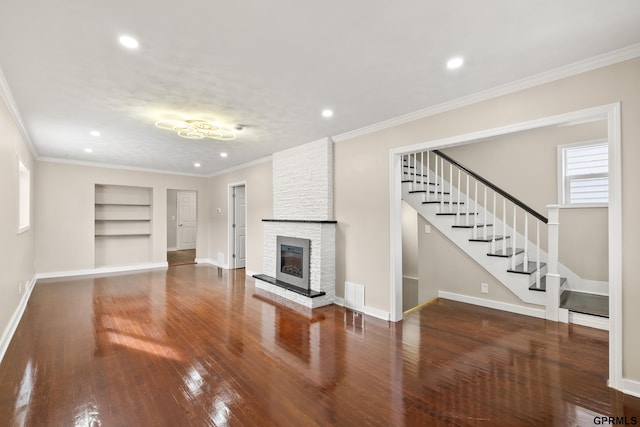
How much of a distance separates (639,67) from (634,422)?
2593 millimetres

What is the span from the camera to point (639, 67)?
2248 millimetres

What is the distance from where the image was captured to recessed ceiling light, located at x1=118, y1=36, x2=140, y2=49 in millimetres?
2072

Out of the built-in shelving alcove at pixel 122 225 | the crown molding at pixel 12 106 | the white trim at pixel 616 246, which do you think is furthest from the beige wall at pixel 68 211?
the white trim at pixel 616 246

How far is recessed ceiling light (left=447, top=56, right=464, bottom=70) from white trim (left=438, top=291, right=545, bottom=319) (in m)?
3.54

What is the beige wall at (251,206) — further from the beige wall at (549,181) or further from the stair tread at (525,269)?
the stair tread at (525,269)

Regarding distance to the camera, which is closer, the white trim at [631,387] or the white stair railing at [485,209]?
the white trim at [631,387]

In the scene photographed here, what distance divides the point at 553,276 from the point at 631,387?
1.74m

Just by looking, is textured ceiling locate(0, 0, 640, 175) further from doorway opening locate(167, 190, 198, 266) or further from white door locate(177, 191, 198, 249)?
white door locate(177, 191, 198, 249)

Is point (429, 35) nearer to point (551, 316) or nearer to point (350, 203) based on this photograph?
point (350, 203)

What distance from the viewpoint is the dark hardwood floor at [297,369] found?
209 cm

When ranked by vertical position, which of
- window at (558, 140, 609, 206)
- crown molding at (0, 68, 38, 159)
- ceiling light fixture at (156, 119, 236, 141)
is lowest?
window at (558, 140, 609, 206)

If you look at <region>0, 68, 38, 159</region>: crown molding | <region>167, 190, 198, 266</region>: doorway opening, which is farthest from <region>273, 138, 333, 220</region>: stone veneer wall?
<region>167, 190, 198, 266</region>: doorway opening

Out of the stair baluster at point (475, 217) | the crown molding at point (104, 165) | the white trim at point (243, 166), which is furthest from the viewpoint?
the crown molding at point (104, 165)

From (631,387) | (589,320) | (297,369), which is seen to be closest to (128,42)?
(297,369)
